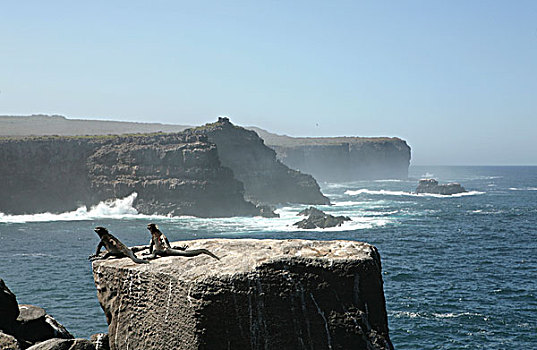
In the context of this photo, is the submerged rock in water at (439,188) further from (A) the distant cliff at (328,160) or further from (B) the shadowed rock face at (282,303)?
(B) the shadowed rock face at (282,303)

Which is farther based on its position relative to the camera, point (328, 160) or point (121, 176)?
point (328, 160)

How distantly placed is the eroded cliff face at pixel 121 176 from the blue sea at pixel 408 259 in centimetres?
296

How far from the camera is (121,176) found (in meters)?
79.3

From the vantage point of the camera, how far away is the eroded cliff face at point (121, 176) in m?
75.2

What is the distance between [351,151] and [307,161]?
84.3ft

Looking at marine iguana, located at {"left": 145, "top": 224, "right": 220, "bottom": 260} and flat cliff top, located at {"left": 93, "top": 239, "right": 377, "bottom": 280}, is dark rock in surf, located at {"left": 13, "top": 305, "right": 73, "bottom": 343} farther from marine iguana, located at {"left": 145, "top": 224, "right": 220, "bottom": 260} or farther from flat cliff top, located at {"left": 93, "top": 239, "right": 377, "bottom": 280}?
marine iguana, located at {"left": 145, "top": 224, "right": 220, "bottom": 260}

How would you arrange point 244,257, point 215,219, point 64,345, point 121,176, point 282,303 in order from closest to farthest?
point 282,303 → point 244,257 → point 64,345 → point 215,219 → point 121,176

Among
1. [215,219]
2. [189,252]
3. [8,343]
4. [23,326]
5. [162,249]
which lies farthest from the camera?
[215,219]

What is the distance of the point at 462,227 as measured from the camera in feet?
193

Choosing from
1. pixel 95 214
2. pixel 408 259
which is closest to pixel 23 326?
pixel 408 259

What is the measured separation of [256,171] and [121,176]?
86.3 feet

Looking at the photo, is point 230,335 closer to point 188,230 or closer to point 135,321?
point 135,321

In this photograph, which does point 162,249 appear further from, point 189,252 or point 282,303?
point 282,303

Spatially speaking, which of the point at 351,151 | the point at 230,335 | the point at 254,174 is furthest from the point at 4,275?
the point at 351,151
